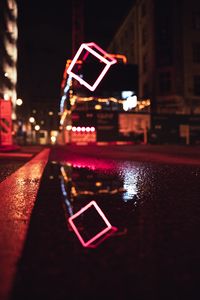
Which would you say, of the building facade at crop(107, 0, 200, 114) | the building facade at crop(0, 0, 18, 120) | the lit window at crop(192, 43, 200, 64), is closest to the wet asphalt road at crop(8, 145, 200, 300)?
the building facade at crop(107, 0, 200, 114)

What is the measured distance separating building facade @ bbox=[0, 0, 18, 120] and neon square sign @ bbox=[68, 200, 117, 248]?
5045 cm

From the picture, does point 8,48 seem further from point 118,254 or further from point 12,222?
point 118,254

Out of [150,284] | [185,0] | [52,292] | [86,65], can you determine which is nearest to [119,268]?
[150,284]

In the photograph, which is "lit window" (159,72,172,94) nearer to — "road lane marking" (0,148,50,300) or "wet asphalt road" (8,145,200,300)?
"road lane marking" (0,148,50,300)

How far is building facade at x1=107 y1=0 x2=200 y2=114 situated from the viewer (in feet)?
116

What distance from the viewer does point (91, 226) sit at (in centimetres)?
262

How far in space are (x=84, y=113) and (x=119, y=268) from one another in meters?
29.5

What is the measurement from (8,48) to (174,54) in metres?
33.9

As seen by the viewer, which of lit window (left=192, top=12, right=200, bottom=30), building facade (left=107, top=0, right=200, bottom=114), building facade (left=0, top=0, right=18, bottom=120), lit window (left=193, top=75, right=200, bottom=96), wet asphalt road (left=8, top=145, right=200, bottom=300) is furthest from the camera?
building facade (left=0, top=0, right=18, bottom=120)

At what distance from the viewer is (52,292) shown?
1.45 m

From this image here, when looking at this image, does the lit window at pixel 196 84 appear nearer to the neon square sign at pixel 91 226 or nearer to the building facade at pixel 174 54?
the building facade at pixel 174 54

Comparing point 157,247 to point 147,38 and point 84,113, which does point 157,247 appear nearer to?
point 84,113

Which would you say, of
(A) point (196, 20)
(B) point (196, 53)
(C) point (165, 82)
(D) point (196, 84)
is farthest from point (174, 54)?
(A) point (196, 20)

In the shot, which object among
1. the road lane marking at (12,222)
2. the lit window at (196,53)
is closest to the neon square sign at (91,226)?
the road lane marking at (12,222)
